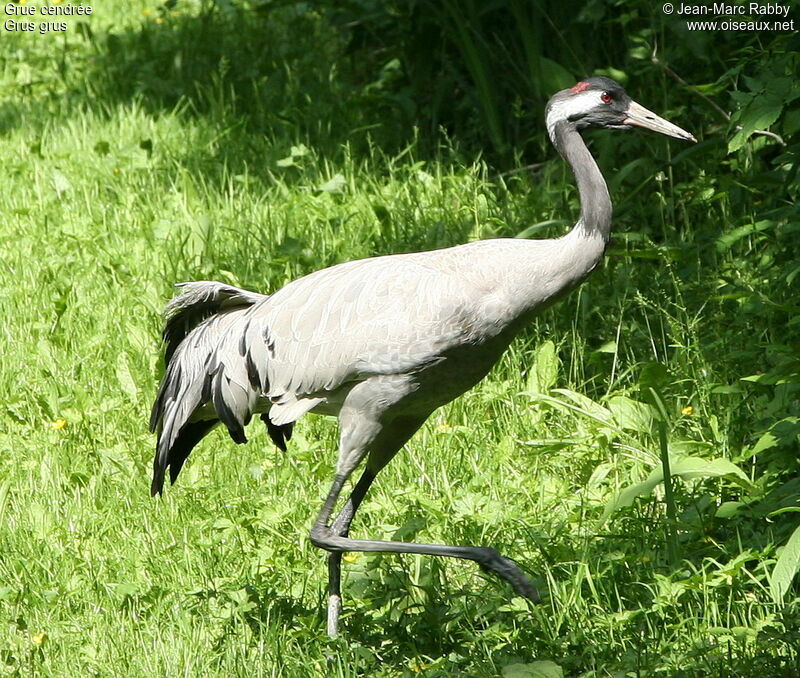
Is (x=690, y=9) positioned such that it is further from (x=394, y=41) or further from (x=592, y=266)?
(x=592, y=266)

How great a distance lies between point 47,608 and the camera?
12.4ft

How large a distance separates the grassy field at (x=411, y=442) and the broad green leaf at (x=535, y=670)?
0.08m

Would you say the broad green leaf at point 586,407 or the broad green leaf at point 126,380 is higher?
the broad green leaf at point 126,380

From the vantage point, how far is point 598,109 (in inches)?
144

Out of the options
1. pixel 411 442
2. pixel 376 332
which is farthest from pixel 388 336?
pixel 411 442

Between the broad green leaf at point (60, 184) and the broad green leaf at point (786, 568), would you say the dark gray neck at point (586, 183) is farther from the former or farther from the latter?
the broad green leaf at point (60, 184)

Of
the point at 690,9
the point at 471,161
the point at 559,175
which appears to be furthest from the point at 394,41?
the point at 690,9

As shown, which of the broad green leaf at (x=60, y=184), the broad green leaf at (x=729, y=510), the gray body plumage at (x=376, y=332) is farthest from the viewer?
the broad green leaf at (x=60, y=184)

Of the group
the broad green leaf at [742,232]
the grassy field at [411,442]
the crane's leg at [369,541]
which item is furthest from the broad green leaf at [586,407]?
the crane's leg at [369,541]

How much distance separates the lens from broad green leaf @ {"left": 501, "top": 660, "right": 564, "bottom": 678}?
3.08 meters

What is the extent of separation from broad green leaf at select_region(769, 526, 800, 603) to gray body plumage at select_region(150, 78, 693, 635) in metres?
0.68

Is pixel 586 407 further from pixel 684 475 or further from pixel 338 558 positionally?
pixel 338 558

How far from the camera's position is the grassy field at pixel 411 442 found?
3.50 m

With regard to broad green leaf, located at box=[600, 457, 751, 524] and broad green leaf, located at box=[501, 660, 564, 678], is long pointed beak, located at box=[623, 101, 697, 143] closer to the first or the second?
broad green leaf, located at box=[600, 457, 751, 524]
